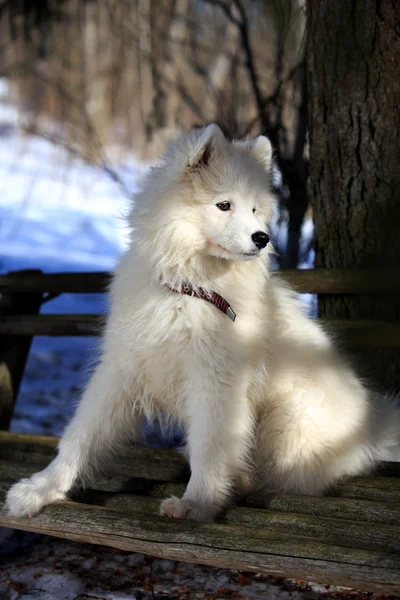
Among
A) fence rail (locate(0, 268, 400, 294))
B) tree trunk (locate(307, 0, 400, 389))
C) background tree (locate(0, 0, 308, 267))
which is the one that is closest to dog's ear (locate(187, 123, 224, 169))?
fence rail (locate(0, 268, 400, 294))

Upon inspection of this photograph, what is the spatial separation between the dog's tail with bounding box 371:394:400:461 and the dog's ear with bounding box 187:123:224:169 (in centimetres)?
142

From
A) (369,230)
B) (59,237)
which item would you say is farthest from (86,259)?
(369,230)

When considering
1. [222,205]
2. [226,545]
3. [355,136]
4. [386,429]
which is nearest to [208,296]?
[222,205]

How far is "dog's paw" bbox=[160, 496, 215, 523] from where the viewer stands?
2.46m

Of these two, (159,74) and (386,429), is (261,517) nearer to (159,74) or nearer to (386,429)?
(386,429)

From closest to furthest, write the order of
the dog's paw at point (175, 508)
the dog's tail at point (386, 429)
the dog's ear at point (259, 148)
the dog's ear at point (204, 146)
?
the dog's paw at point (175, 508) < the dog's ear at point (204, 146) < the dog's ear at point (259, 148) < the dog's tail at point (386, 429)

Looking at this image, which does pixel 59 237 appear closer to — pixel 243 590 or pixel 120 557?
pixel 120 557

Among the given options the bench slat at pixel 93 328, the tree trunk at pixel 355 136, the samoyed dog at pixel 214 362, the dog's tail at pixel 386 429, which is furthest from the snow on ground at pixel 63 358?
the tree trunk at pixel 355 136

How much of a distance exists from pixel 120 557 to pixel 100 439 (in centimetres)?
80

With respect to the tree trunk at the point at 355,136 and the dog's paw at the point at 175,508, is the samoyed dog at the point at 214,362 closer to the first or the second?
the dog's paw at the point at 175,508

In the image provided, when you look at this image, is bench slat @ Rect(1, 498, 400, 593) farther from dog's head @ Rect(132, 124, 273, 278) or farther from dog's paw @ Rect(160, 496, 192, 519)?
dog's head @ Rect(132, 124, 273, 278)

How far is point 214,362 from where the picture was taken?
2631mm

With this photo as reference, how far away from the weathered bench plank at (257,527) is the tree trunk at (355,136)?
1163 mm

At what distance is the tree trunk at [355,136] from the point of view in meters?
3.67
